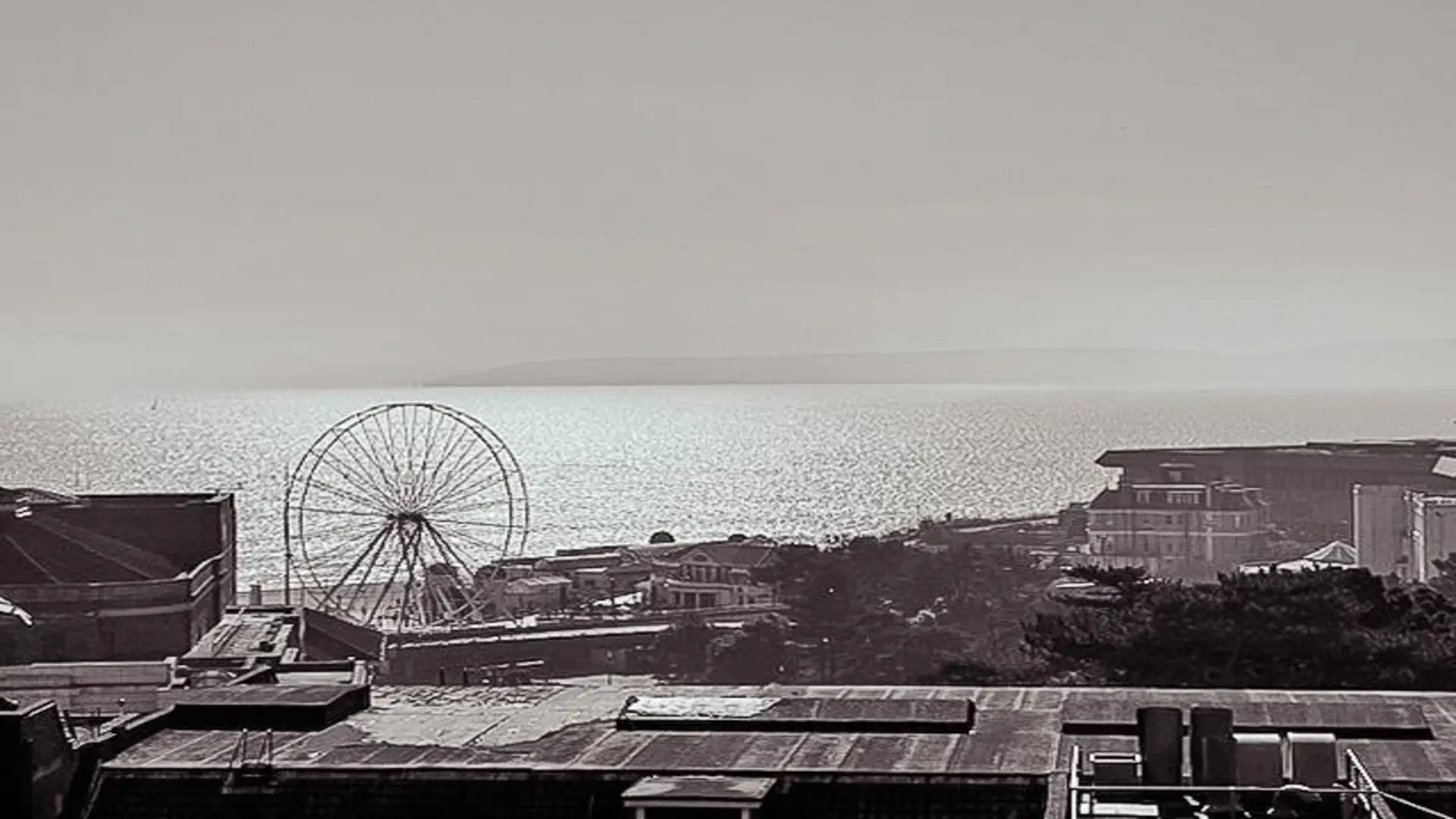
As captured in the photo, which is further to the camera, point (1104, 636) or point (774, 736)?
A: point (1104, 636)

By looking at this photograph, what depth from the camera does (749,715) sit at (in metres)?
25.7

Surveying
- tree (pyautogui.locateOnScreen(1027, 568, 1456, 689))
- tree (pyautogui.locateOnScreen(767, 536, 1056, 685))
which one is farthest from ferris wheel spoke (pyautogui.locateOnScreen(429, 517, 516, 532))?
tree (pyautogui.locateOnScreen(767, 536, 1056, 685))

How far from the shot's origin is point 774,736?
2478cm

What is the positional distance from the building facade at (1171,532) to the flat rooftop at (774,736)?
8086 cm

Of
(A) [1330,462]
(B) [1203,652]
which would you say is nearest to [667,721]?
(B) [1203,652]

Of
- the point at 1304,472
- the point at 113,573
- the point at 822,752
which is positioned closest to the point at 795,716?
the point at 822,752

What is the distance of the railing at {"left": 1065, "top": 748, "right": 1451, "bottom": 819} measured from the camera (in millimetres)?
15109

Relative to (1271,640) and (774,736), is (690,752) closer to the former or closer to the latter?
(774,736)

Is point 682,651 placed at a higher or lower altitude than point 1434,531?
lower

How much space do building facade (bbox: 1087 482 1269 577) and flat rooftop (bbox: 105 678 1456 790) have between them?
80858 mm

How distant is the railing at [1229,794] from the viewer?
595 inches

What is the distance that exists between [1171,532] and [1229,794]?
98944mm

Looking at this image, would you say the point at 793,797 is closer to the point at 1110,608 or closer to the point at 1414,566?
the point at 1110,608

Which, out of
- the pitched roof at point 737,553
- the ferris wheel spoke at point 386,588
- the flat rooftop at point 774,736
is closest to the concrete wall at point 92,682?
the ferris wheel spoke at point 386,588
